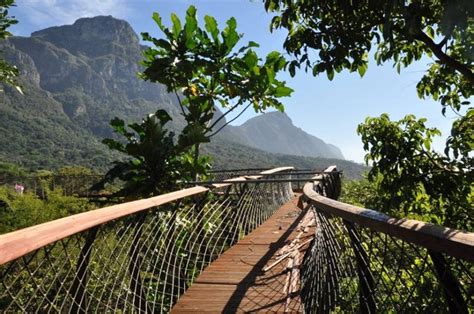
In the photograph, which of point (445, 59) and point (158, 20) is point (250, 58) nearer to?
point (158, 20)

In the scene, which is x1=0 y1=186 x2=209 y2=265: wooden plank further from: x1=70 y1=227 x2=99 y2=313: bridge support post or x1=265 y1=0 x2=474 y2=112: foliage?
x1=265 y1=0 x2=474 y2=112: foliage

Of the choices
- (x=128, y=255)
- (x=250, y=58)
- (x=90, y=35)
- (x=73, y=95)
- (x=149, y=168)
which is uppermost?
(x=90, y=35)

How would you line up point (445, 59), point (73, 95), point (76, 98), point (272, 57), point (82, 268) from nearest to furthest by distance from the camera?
point (82, 268)
point (445, 59)
point (272, 57)
point (76, 98)
point (73, 95)

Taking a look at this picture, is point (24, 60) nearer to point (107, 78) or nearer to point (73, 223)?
point (107, 78)

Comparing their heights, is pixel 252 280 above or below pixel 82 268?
below

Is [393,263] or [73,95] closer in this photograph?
[393,263]

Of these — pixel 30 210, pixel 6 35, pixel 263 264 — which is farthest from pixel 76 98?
pixel 263 264

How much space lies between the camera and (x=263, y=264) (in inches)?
136

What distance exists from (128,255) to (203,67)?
139 inches

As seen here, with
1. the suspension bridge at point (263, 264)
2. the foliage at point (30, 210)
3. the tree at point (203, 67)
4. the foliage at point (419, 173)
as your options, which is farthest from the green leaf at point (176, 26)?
the foliage at point (30, 210)

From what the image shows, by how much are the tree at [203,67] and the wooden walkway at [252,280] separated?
5.67 ft

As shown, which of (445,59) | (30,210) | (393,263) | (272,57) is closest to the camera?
(393,263)

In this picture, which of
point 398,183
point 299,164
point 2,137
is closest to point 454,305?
point 398,183

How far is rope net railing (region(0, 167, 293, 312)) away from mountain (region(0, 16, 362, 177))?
53823 mm
